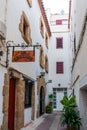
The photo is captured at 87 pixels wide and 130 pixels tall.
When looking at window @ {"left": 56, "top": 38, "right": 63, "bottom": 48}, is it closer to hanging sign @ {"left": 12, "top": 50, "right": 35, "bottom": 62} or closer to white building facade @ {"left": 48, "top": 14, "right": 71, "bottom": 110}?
white building facade @ {"left": 48, "top": 14, "right": 71, "bottom": 110}

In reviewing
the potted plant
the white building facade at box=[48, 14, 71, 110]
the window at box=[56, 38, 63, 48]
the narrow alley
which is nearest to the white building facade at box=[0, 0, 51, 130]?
the narrow alley

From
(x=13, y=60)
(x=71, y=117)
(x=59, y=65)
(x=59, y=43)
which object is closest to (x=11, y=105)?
(x=71, y=117)

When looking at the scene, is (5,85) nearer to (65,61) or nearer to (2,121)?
(2,121)

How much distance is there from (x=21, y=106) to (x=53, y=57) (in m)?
17.6

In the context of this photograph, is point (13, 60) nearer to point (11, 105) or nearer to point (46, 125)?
point (11, 105)

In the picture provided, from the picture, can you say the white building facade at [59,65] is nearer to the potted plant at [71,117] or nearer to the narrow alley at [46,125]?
the narrow alley at [46,125]

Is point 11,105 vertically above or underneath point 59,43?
underneath

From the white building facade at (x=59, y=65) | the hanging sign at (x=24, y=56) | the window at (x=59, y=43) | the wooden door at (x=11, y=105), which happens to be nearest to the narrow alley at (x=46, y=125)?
the wooden door at (x=11, y=105)

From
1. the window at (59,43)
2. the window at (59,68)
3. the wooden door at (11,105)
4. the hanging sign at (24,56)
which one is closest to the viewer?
the hanging sign at (24,56)

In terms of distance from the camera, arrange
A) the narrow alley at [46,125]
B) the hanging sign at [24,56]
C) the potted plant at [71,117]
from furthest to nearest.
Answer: the narrow alley at [46,125], the potted plant at [71,117], the hanging sign at [24,56]

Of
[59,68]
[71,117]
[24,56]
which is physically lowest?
[71,117]

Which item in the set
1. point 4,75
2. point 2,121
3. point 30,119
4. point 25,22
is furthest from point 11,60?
point 30,119

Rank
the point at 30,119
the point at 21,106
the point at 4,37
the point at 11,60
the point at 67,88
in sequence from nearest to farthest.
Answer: the point at 4,37 < the point at 11,60 < the point at 21,106 < the point at 30,119 < the point at 67,88

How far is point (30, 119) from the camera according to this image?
15.6 m
